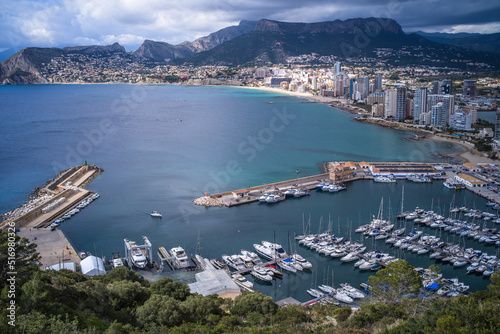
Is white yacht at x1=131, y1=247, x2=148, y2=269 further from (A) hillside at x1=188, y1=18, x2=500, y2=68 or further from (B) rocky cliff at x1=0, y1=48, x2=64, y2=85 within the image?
(B) rocky cliff at x1=0, y1=48, x2=64, y2=85

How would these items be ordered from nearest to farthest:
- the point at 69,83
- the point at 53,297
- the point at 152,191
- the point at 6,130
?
1. the point at 53,297
2. the point at 152,191
3. the point at 6,130
4. the point at 69,83

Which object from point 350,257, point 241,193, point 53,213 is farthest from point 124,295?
point 241,193

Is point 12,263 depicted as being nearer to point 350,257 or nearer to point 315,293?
point 315,293

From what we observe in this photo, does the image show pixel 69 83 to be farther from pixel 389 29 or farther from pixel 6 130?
pixel 389 29

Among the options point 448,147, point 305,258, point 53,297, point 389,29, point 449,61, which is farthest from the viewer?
point 389,29

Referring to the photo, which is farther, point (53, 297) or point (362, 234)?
point (362, 234)

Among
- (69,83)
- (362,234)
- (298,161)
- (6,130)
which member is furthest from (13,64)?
(362,234)

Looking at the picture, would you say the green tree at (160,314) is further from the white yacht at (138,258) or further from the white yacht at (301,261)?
the white yacht at (301,261)
